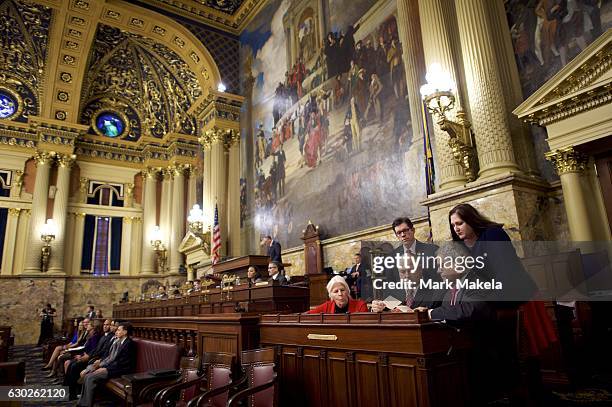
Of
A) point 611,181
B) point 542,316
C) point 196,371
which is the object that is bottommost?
point 196,371

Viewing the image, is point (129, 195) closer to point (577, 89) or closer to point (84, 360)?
point (84, 360)

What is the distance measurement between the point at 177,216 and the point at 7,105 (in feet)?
→ 25.7

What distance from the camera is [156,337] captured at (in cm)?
686

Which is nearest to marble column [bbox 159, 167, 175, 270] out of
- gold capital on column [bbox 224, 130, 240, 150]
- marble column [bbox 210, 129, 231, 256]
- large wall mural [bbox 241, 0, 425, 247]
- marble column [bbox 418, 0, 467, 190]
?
marble column [bbox 210, 129, 231, 256]

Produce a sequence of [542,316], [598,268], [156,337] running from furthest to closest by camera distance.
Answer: [156,337] < [598,268] < [542,316]

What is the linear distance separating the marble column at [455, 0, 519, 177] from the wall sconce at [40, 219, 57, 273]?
50.4ft

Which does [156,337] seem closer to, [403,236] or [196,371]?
[196,371]

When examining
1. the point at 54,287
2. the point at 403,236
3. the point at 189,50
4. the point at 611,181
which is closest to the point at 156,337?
the point at 403,236

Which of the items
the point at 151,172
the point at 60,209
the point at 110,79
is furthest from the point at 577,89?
the point at 110,79

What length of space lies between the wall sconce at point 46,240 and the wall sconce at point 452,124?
14.9m

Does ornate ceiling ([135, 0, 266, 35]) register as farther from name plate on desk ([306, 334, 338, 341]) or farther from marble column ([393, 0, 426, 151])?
name plate on desk ([306, 334, 338, 341])

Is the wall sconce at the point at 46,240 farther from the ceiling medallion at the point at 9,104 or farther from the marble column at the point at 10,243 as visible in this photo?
the ceiling medallion at the point at 9,104

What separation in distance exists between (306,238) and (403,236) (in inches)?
261

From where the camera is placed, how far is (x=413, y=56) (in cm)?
776
